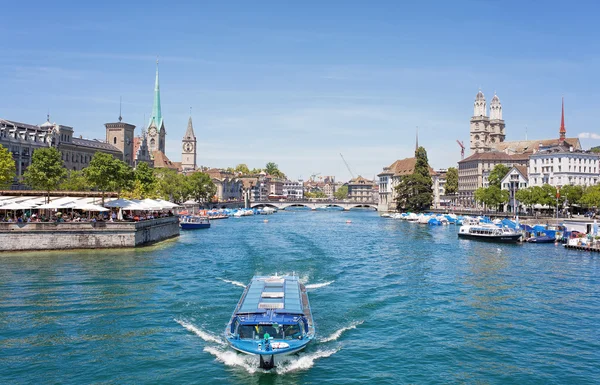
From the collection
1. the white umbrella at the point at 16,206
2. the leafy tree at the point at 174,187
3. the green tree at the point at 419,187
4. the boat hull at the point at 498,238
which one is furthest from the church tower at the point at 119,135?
the boat hull at the point at 498,238

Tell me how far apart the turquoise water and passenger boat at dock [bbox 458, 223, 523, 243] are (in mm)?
22648

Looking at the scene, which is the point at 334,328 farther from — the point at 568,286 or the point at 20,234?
the point at 20,234

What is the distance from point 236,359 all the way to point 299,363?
3084 mm

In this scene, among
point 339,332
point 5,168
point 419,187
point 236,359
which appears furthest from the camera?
point 419,187

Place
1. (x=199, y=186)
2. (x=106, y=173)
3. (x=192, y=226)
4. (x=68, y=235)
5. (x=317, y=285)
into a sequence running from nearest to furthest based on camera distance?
1. (x=317, y=285)
2. (x=68, y=235)
3. (x=106, y=173)
4. (x=192, y=226)
5. (x=199, y=186)

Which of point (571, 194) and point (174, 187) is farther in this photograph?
point (174, 187)

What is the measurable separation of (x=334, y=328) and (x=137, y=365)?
11669 mm

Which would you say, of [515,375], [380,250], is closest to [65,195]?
[380,250]

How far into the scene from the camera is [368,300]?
134ft

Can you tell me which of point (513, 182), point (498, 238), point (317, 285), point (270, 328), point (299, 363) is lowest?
point (299, 363)

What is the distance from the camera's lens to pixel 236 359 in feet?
89.1

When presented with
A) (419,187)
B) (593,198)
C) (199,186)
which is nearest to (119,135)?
(199,186)

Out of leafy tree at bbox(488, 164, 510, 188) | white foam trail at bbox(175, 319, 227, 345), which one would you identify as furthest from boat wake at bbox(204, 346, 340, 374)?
leafy tree at bbox(488, 164, 510, 188)

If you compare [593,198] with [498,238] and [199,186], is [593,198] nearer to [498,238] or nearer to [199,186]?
[498,238]
